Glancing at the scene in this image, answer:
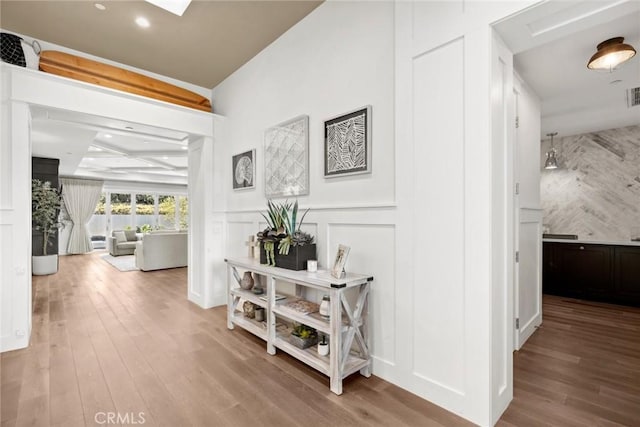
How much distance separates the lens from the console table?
6.33 feet

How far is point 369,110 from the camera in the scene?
7.18ft

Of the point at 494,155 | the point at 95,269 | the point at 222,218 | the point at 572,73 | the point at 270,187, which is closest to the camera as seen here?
the point at 494,155

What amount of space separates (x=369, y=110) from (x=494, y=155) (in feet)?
3.01

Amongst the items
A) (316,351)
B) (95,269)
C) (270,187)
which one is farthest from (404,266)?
(95,269)

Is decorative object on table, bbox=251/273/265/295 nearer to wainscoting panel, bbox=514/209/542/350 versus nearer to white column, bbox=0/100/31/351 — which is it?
white column, bbox=0/100/31/351

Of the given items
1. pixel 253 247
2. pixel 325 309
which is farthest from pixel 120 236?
pixel 325 309

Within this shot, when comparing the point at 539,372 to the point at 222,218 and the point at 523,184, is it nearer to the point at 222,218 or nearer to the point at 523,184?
the point at 523,184

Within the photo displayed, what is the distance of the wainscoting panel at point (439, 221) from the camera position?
1726 mm

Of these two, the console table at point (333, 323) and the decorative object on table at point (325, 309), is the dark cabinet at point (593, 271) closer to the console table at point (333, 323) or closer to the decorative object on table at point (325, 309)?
the console table at point (333, 323)

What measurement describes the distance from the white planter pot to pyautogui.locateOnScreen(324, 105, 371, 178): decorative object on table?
6.75 meters

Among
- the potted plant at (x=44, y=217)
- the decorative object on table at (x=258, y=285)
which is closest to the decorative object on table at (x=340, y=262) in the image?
the decorative object on table at (x=258, y=285)

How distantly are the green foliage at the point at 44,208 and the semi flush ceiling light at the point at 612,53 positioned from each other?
8299mm

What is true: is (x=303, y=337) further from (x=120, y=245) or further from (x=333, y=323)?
(x=120, y=245)

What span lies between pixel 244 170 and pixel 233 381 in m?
2.27
